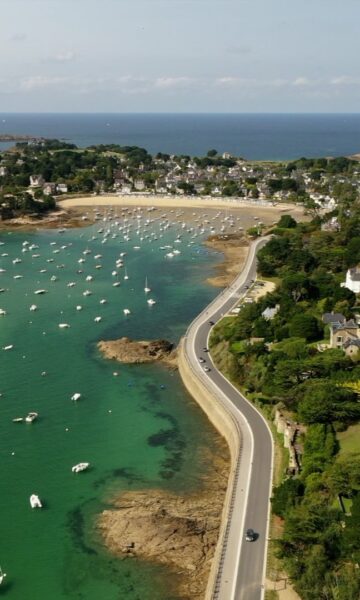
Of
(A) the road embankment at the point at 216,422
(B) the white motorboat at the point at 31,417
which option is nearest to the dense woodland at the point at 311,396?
(A) the road embankment at the point at 216,422

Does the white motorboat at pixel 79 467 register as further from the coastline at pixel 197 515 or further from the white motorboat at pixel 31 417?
the white motorboat at pixel 31 417

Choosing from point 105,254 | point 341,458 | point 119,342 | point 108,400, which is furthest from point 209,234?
point 341,458

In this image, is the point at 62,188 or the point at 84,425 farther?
the point at 62,188

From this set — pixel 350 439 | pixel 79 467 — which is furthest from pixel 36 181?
pixel 350 439

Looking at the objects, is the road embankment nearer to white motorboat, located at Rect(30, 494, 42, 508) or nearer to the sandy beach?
white motorboat, located at Rect(30, 494, 42, 508)

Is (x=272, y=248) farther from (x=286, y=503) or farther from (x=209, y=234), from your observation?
(x=286, y=503)

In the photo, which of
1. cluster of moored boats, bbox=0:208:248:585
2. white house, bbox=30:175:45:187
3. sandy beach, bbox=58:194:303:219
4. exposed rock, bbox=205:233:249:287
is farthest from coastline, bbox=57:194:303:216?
exposed rock, bbox=205:233:249:287

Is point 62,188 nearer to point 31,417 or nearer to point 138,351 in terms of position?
point 138,351
